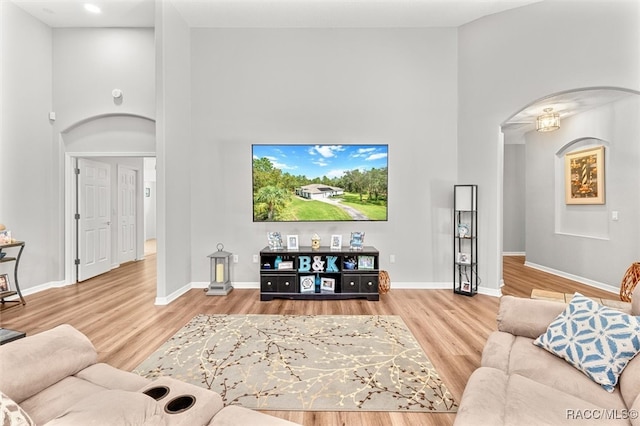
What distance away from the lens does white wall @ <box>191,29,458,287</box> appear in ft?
14.5

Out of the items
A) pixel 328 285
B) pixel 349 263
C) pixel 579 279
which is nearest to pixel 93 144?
pixel 328 285

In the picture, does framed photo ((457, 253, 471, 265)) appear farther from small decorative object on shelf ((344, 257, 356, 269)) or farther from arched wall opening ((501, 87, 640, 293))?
small decorative object on shelf ((344, 257, 356, 269))

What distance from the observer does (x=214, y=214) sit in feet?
14.7

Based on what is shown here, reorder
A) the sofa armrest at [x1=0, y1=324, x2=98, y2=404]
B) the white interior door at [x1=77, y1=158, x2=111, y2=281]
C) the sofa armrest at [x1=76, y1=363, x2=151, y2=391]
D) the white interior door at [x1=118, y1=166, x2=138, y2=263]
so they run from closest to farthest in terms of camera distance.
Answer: the sofa armrest at [x1=0, y1=324, x2=98, y2=404], the sofa armrest at [x1=76, y1=363, x2=151, y2=391], the white interior door at [x1=77, y1=158, x2=111, y2=281], the white interior door at [x1=118, y1=166, x2=138, y2=263]

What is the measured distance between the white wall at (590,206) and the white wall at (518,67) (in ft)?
4.72

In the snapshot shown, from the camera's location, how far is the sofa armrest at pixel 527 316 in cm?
184

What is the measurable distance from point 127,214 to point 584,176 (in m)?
8.79

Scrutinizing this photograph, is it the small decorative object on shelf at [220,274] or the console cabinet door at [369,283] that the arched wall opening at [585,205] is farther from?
the small decorative object on shelf at [220,274]

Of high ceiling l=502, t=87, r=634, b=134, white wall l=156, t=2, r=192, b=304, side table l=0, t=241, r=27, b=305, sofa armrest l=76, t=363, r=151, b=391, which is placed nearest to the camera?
sofa armrest l=76, t=363, r=151, b=391

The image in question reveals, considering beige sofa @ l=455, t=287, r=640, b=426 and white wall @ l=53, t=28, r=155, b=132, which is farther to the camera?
white wall @ l=53, t=28, r=155, b=132

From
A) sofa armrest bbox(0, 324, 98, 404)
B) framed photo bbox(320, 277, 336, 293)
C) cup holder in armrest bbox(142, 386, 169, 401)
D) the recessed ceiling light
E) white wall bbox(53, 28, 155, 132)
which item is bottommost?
framed photo bbox(320, 277, 336, 293)

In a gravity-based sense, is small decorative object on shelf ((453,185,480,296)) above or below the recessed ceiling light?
below

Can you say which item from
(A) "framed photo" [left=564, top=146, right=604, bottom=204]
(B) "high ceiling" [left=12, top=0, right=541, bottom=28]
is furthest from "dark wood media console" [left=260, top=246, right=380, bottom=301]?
(A) "framed photo" [left=564, top=146, right=604, bottom=204]

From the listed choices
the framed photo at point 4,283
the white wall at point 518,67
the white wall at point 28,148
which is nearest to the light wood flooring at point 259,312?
the framed photo at point 4,283
